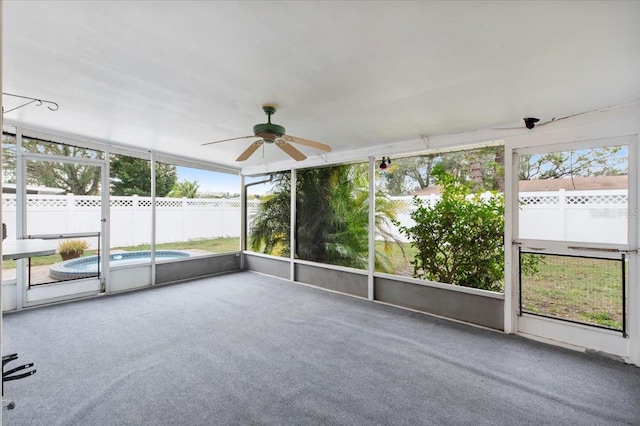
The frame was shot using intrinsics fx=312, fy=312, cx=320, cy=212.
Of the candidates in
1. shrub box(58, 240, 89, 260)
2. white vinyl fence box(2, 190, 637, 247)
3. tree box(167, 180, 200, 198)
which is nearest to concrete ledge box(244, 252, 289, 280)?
white vinyl fence box(2, 190, 637, 247)

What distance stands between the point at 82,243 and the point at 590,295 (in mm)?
6102

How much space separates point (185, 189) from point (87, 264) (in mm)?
1925

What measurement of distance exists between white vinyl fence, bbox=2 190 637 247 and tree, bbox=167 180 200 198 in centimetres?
9

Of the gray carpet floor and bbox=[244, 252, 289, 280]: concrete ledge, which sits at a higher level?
bbox=[244, 252, 289, 280]: concrete ledge

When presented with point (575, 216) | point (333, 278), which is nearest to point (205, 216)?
point (333, 278)

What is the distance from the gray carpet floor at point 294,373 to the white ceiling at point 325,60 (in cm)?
223

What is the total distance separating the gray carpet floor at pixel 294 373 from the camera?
204 cm

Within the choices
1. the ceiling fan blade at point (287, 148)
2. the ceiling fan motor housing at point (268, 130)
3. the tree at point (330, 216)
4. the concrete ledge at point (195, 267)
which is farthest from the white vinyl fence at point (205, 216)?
the ceiling fan motor housing at point (268, 130)

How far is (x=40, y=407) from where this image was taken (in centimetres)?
207

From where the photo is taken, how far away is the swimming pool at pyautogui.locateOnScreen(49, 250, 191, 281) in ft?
13.7

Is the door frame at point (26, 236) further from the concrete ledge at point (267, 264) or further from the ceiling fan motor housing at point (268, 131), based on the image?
the ceiling fan motor housing at point (268, 131)

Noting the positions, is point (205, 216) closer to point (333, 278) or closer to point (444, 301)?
point (333, 278)

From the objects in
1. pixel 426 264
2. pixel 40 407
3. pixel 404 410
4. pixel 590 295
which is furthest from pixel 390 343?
pixel 40 407

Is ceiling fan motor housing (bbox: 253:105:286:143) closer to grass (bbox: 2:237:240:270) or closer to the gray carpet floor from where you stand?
the gray carpet floor
